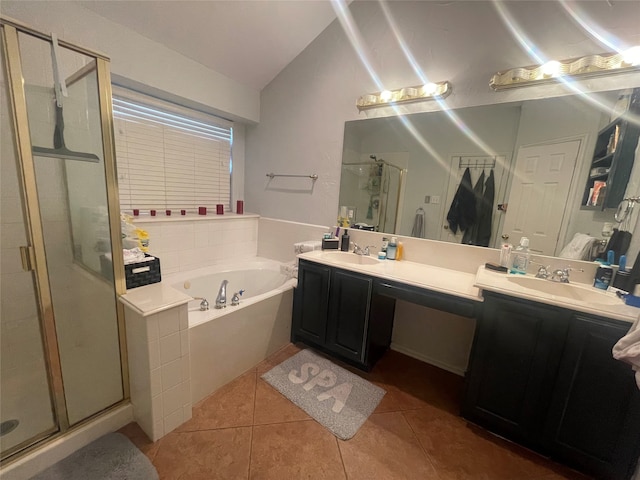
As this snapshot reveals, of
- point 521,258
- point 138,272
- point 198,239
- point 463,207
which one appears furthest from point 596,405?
point 198,239

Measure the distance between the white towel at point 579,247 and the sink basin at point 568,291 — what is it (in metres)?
0.18

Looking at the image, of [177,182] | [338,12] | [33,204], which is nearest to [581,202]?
[338,12]

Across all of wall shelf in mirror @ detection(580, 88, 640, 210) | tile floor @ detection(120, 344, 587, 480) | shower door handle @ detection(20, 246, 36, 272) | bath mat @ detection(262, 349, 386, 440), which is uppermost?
wall shelf in mirror @ detection(580, 88, 640, 210)

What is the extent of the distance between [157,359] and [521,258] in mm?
2154

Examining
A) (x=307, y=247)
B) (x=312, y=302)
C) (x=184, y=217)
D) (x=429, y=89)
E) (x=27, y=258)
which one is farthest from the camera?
(x=184, y=217)

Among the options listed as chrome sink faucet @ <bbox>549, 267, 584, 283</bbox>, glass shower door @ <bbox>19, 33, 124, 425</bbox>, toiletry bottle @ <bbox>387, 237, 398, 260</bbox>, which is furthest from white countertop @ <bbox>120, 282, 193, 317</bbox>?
chrome sink faucet @ <bbox>549, 267, 584, 283</bbox>

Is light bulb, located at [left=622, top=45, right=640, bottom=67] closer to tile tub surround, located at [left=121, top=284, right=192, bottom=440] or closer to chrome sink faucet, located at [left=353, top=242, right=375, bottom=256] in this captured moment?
chrome sink faucet, located at [left=353, top=242, right=375, bottom=256]

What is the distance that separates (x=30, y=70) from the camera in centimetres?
113

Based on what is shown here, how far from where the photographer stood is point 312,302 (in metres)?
2.01

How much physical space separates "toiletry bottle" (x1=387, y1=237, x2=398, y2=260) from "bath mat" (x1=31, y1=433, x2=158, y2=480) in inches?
72.6

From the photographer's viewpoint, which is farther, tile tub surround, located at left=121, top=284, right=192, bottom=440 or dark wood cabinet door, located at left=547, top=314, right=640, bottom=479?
tile tub surround, located at left=121, top=284, right=192, bottom=440

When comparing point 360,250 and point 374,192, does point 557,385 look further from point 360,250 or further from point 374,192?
point 374,192

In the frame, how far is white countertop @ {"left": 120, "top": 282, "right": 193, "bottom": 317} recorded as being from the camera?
1222 mm

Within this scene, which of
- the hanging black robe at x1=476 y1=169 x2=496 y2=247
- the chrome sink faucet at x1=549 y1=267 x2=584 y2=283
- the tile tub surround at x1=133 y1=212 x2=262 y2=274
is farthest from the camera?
the tile tub surround at x1=133 y1=212 x2=262 y2=274
